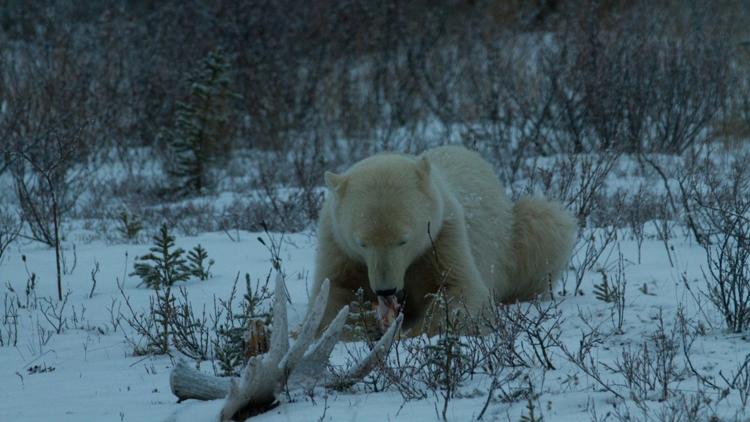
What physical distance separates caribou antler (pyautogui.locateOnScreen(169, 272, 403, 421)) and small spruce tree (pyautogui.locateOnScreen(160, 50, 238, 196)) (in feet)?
23.6

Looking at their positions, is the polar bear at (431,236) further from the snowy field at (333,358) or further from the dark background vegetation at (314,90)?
the dark background vegetation at (314,90)

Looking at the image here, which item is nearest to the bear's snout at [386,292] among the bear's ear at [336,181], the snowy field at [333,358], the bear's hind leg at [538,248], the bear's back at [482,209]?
the snowy field at [333,358]

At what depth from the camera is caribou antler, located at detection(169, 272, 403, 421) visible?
3.28 meters

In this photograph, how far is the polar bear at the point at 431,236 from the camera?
14.9 ft

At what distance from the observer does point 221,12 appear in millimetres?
14141

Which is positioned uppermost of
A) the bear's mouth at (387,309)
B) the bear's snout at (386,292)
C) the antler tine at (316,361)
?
the antler tine at (316,361)

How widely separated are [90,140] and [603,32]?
6.82m

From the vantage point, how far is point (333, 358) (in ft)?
13.7

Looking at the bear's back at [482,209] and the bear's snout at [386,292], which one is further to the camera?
the bear's back at [482,209]

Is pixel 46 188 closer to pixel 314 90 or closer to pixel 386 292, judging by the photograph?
pixel 314 90

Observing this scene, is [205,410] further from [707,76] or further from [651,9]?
[651,9]

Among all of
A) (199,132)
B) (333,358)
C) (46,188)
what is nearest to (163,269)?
(333,358)

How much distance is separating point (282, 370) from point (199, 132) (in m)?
7.66

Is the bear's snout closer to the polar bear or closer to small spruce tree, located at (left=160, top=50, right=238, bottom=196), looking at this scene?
the polar bear
